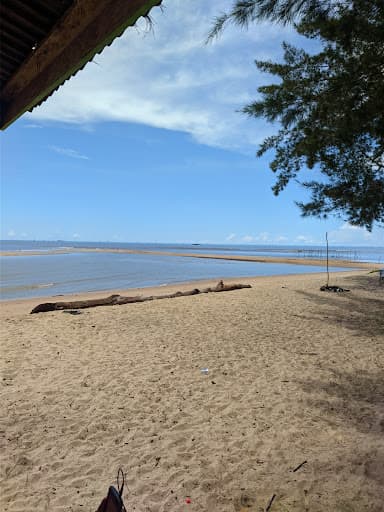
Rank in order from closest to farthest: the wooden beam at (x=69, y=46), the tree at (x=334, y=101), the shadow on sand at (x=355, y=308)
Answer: the wooden beam at (x=69, y=46) → the tree at (x=334, y=101) → the shadow on sand at (x=355, y=308)

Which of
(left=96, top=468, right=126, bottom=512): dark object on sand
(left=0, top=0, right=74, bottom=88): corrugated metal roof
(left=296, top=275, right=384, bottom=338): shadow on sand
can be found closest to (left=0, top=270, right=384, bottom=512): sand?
(left=296, top=275, right=384, bottom=338): shadow on sand

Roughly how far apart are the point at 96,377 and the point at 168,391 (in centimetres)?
127

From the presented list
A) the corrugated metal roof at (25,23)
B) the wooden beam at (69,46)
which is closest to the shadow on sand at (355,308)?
the wooden beam at (69,46)

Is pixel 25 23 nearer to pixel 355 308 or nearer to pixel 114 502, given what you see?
pixel 114 502

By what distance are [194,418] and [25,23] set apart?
3991 millimetres

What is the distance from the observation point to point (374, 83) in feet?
20.0

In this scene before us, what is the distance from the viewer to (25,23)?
1654 millimetres

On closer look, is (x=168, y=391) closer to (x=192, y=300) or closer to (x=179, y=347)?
(x=179, y=347)

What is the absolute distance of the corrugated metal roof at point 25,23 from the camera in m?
1.58

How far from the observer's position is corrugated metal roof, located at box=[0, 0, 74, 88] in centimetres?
158

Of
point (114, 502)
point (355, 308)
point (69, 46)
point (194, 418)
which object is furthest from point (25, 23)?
point (355, 308)

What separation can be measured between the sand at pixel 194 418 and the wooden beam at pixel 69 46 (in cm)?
302

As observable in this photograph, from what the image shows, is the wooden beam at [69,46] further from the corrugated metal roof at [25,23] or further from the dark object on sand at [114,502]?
the dark object on sand at [114,502]

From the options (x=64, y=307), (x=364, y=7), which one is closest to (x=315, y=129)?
(x=364, y=7)
